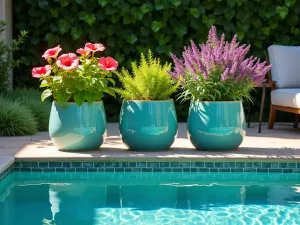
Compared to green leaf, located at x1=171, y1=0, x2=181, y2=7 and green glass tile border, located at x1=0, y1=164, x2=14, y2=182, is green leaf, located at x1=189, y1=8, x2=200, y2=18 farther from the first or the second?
green glass tile border, located at x1=0, y1=164, x2=14, y2=182

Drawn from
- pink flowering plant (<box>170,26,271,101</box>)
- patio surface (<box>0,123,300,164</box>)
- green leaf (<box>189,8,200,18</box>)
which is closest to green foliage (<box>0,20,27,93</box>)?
patio surface (<box>0,123,300,164</box>)

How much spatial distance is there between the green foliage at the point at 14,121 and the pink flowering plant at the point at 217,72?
1.65 metres

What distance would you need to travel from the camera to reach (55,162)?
167 inches

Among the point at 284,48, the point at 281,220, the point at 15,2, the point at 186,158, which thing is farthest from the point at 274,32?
the point at 281,220

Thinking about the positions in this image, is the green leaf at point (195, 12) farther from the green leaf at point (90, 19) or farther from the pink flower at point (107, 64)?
the pink flower at point (107, 64)

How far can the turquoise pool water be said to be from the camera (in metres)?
3.15

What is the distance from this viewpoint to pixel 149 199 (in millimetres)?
3582

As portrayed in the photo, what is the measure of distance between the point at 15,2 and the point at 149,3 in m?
1.50

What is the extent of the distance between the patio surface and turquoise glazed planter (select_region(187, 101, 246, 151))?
78 millimetres

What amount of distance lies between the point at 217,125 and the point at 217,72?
38 cm

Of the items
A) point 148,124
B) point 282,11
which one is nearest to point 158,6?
point 282,11

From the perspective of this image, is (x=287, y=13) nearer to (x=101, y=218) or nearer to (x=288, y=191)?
(x=288, y=191)

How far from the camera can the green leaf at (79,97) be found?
4402 millimetres

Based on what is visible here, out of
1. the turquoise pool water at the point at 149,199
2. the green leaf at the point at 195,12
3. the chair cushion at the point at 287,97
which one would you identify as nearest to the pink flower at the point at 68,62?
the turquoise pool water at the point at 149,199
